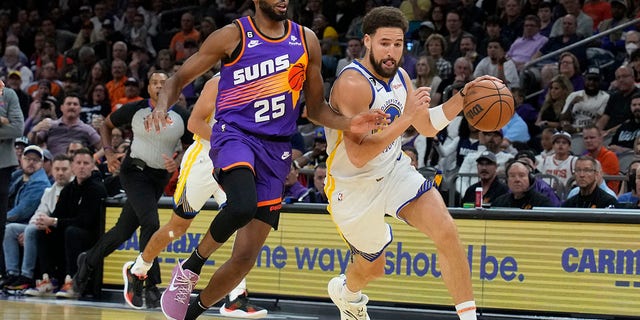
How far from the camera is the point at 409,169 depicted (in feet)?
22.7

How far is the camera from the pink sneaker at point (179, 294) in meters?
6.68

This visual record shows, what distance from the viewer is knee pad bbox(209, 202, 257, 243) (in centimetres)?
621

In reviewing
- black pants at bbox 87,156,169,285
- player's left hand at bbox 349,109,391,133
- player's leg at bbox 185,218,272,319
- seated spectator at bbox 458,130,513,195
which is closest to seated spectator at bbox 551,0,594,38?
seated spectator at bbox 458,130,513,195

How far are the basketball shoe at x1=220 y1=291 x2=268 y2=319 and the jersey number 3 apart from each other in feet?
9.68

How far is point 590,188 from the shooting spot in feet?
32.7

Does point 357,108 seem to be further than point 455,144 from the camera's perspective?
No

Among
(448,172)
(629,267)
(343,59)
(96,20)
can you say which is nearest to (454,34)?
(343,59)

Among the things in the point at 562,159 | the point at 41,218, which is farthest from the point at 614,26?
the point at 41,218

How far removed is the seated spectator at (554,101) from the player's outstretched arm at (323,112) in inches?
260

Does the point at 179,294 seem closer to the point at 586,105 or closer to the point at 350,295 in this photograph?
the point at 350,295

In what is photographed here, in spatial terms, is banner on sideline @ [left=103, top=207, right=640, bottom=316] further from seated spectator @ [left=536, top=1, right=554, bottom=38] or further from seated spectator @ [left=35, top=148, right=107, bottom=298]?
seated spectator @ [left=536, top=1, right=554, bottom=38]

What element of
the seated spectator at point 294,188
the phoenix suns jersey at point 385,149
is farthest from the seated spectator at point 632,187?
the phoenix suns jersey at point 385,149

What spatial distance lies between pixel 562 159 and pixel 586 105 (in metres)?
1.54

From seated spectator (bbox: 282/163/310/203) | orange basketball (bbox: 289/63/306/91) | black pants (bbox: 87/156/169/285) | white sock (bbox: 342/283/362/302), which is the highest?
orange basketball (bbox: 289/63/306/91)
